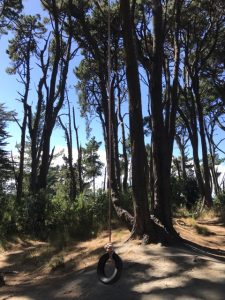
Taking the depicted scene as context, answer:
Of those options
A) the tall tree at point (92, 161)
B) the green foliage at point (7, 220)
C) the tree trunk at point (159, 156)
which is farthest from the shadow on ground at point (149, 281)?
the tall tree at point (92, 161)

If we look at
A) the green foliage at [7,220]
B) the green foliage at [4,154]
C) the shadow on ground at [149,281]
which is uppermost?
the green foliage at [4,154]

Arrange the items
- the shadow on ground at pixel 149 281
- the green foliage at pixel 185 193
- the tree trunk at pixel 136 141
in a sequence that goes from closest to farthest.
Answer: the shadow on ground at pixel 149 281 < the tree trunk at pixel 136 141 < the green foliage at pixel 185 193

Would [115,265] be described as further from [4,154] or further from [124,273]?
[4,154]

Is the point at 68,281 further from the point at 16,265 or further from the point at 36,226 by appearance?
the point at 36,226

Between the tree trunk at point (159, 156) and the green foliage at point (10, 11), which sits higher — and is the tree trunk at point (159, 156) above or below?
below

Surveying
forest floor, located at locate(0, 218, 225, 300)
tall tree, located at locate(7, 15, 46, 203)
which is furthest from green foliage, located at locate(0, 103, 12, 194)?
forest floor, located at locate(0, 218, 225, 300)

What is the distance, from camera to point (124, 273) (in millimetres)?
7957

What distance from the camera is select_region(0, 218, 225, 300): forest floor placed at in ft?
22.7

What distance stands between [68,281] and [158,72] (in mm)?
5594

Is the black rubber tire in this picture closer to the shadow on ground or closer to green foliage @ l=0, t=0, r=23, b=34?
the shadow on ground

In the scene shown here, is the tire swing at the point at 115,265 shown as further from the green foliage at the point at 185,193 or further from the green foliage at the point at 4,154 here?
the green foliage at the point at 4,154

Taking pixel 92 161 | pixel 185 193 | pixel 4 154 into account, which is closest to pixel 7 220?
pixel 185 193

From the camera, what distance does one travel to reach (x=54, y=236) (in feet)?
44.4

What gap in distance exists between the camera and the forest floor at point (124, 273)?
22.7ft
